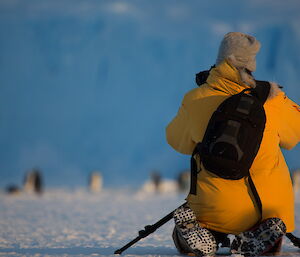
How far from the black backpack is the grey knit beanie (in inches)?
7.0

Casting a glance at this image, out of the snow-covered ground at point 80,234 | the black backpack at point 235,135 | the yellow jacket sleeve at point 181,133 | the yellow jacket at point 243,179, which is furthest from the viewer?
the snow-covered ground at point 80,234

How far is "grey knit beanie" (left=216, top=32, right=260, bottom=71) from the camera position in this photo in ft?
11.5

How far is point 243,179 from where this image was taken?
3463 millimetres

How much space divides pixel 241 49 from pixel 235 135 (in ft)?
1.59

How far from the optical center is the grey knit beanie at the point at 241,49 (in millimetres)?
3500

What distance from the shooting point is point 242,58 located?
351 cm

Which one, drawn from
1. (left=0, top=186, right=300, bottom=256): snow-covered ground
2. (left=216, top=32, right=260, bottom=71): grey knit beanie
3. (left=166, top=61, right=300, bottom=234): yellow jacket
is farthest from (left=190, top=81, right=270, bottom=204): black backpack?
(left=0, top=186, right=300, bottom=256): snow-covered ground

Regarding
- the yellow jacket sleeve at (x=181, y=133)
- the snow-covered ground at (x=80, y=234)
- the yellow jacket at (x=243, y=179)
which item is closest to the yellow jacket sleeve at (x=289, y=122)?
the yellow jacket at (x=243, y=179)

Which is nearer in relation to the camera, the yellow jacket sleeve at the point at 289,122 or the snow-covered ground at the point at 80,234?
the yellow jacket sleeve at the point at 289,122

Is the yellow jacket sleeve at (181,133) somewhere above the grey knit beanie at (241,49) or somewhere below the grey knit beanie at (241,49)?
below

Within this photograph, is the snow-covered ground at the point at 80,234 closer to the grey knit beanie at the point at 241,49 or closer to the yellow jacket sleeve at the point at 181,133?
the yellow jacket sleeve at the point at 181,133

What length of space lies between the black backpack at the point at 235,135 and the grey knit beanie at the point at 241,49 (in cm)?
18

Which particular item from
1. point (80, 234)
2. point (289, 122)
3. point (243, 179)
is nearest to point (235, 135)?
point (243, 179)

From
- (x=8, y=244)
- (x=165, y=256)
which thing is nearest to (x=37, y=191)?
(x=8, y=244)
